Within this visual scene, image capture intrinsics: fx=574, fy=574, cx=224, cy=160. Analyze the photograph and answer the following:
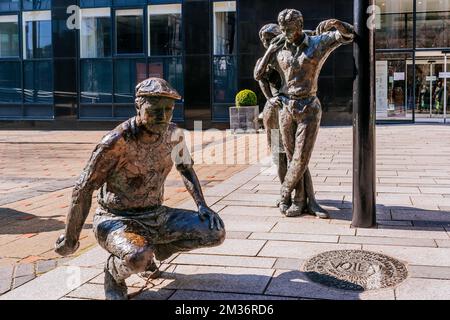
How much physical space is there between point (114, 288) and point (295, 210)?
3.14 meters

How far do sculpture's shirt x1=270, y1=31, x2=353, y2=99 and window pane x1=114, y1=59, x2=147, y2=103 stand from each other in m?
16.6

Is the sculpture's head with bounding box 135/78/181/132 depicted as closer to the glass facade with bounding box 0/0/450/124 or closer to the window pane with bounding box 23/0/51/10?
the glass facade with bounding box 0/0/450/124

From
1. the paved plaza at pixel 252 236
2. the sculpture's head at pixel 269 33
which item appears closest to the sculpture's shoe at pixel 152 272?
the paved plaza at pixel 252 236

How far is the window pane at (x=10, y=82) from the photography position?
23688 millimetres

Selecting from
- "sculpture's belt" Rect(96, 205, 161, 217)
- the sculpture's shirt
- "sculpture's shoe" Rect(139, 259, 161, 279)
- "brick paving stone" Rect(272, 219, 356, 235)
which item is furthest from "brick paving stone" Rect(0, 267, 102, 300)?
the sculpture's shirt

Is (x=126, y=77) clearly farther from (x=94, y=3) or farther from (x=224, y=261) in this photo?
(x=224, y=261)

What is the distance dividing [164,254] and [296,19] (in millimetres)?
3221

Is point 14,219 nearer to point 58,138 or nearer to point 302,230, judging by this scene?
point 302,230

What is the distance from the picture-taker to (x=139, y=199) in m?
3.81

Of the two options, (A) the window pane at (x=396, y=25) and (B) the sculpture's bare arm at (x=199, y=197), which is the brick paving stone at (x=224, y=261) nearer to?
(B) the sculpture's bare arm at (x=199, y=197)

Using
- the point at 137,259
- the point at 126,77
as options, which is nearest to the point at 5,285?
the point at 137,259

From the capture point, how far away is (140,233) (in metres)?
3.78

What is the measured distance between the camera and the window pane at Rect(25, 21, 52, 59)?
76.2 ft
